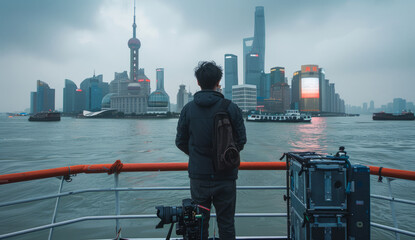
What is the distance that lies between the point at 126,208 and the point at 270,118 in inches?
3695

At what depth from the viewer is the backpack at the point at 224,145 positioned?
1956 millimetres

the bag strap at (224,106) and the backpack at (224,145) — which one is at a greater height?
the bag strap at (224,106)

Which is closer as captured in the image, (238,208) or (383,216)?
(383,216)

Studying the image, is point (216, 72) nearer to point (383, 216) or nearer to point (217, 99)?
point (217, 99)

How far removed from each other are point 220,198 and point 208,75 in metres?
1.08

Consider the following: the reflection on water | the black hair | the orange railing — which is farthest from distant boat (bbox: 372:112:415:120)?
the black hair

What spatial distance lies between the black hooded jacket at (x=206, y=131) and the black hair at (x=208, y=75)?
0.10 metres

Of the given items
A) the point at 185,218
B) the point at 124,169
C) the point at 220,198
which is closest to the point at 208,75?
the point at 220,198

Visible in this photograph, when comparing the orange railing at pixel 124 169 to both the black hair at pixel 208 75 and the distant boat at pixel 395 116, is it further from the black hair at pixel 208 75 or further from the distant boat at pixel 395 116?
the distant boat at pixel 395 116

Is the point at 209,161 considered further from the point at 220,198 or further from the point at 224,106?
the point at 224,106

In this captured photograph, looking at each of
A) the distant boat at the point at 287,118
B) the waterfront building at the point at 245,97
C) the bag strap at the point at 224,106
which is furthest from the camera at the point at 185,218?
the waterfront building at the point at 245,97

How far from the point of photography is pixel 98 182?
1344 cm

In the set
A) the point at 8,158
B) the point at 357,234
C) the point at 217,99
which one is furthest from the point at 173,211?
the point at 8,158

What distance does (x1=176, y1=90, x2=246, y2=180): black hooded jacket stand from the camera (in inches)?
81.4
